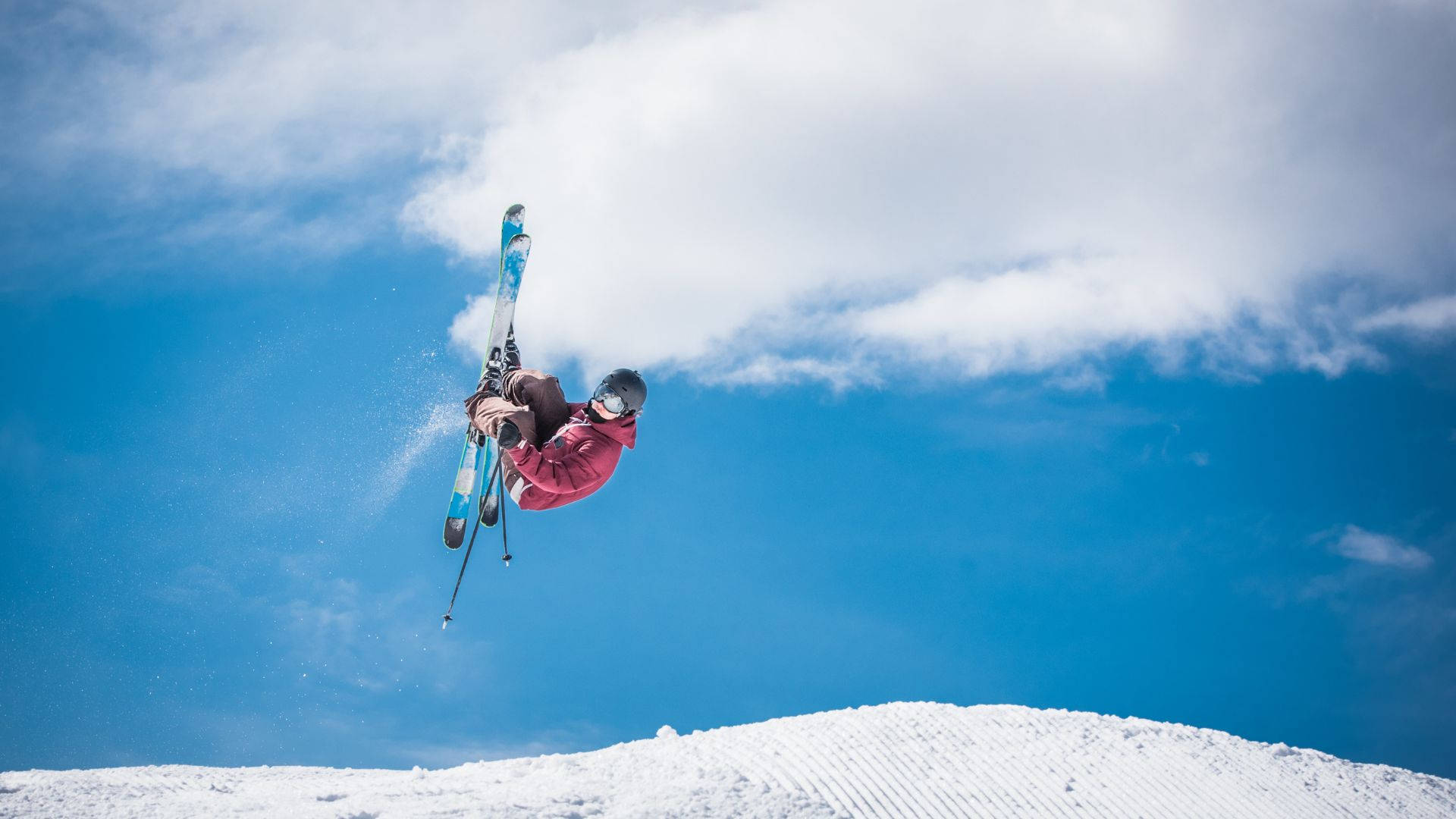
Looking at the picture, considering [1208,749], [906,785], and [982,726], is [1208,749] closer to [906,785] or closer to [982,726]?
[982,726]

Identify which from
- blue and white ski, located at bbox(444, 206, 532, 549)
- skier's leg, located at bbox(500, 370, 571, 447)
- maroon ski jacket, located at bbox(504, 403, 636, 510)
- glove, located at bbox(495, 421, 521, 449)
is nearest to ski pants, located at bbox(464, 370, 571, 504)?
skier's leg, located at bbox(500, 370, 571, 447)

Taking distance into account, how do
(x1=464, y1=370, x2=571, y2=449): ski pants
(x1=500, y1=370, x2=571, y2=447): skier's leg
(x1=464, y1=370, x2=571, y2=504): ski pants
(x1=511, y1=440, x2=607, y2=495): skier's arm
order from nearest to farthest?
(x1=511, y1=440, x2=607, y2=495): skier's arm → (x1=464, y1=370, x2=571, y2=504): ski pants → (x1=464, y1=370, x2=571, y2=449): ski pants → (x1=500, y1=370, x2=571, y2=447): skier's leg

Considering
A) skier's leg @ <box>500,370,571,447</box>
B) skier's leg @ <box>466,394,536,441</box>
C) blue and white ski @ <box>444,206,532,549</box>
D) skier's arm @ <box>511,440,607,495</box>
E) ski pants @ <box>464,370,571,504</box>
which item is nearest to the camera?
skier's arm @ <box>511,440,607,495</box>

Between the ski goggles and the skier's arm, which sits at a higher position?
the ski goggles

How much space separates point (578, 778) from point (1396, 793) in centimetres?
849

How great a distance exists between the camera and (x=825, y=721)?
33.0 ft

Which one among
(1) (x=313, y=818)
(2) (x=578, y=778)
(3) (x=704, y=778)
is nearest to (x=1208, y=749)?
(3) (x=704, y=778)

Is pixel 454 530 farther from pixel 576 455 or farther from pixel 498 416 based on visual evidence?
pixel 576 455

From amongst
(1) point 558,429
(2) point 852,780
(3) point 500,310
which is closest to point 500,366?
(3) point 500,310

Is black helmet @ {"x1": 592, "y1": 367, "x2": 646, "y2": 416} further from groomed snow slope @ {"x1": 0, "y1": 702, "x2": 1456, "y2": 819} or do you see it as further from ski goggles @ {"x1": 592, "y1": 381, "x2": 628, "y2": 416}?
groomed snow slope @ {"x1": 0, "y1": 702, "x2": 1456, "y2": 819}

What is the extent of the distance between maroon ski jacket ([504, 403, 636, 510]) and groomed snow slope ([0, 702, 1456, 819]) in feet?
8.44

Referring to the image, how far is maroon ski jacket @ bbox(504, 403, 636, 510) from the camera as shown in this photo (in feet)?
25.9

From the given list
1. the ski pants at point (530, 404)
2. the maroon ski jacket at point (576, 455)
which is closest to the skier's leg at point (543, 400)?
the ski pants at point (530, 404)

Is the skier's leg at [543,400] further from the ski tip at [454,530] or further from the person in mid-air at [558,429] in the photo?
the ski tip at [454,530]
